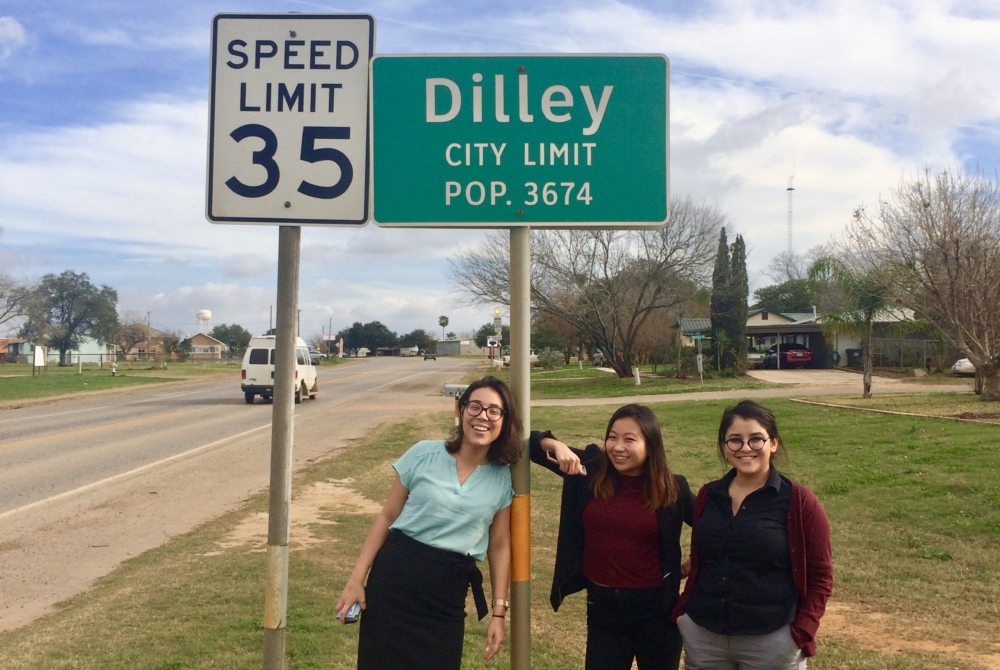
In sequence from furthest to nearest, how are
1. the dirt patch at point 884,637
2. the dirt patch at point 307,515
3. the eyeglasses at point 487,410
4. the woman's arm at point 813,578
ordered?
1. the dirt patch at point 307,515
2. the dirt patch at point 884,637
3. the eyeglasses at point 487,410
4. the woman's arm at point 813,578

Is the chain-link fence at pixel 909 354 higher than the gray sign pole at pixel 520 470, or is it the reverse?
the chain-link fence at pixel 909 354

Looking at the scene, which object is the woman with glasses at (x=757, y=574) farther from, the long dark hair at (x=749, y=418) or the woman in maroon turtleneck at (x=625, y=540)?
the woman in maroon turtleneck at (x=625, y=540)

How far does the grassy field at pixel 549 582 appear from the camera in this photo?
15.2 feet

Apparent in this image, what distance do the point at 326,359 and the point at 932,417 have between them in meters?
71.0

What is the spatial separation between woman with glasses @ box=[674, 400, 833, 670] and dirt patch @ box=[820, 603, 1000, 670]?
2.79m

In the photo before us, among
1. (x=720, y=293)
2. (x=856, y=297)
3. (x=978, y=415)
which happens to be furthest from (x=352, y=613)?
(x=720, y=293)

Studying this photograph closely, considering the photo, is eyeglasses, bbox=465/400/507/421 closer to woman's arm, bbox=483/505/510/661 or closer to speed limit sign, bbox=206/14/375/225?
woman's arm, bbox=483/505/510/661

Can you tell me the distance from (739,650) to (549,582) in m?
3.99

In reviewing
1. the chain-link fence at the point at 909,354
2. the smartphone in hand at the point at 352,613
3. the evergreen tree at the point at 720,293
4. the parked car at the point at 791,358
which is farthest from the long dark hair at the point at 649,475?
the parked car at the point at 791,358

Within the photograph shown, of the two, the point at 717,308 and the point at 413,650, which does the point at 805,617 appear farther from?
the point at 717,308

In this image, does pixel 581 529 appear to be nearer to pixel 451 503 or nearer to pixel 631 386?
pixel 451 503

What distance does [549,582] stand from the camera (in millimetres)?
6480

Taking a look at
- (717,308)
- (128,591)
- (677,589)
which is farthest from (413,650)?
(717,308)

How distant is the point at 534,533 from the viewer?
8070 millimetres
